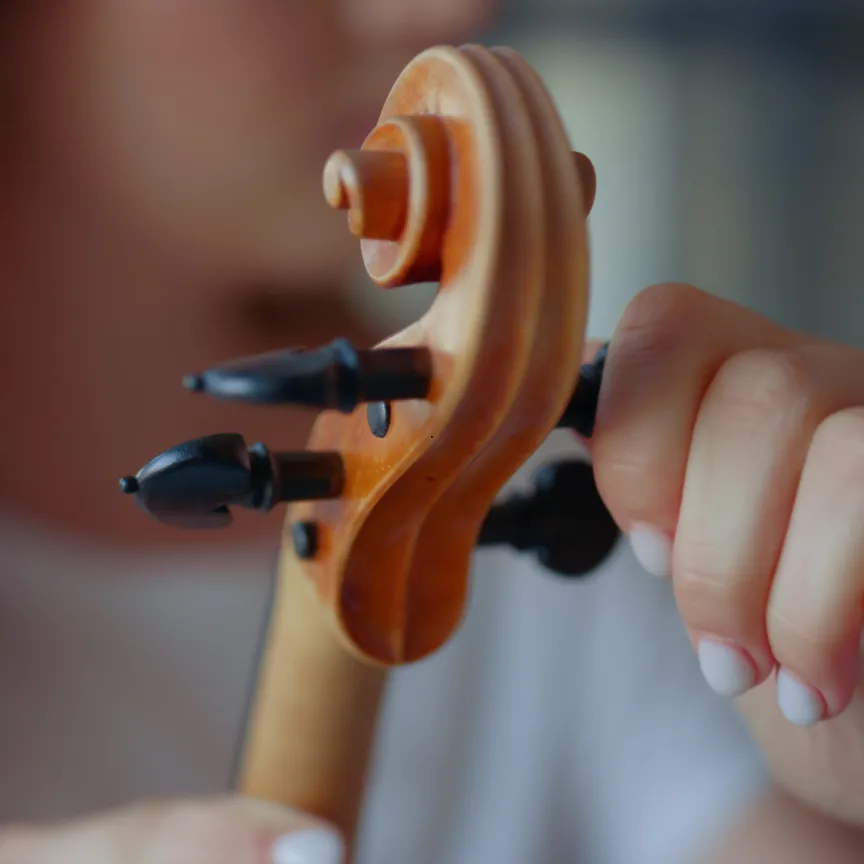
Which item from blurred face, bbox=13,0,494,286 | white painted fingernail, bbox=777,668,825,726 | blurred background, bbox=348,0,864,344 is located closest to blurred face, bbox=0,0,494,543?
blurred face, bbox=13,0,494,286

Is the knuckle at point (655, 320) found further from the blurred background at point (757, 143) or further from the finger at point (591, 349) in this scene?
the blurred background at point (757, 143)

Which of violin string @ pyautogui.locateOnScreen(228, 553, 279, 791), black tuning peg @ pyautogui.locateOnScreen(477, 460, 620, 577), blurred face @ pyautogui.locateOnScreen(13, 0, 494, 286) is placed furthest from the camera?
blurred face @ pyautogui.locateOnScreen(13, 0, 494, 286)

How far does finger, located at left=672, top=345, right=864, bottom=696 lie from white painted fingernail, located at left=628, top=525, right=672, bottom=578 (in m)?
0.01

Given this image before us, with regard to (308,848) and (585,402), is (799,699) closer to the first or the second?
(585,402)

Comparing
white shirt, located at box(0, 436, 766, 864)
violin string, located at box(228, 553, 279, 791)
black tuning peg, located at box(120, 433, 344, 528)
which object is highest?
black tuning peg, located at box(120, 433, 344, 528)

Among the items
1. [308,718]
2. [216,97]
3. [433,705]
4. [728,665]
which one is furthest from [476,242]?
[433,705]

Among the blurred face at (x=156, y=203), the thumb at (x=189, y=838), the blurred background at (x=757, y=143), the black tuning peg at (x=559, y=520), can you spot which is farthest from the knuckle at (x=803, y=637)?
the blurred background at (x=757, y=143)

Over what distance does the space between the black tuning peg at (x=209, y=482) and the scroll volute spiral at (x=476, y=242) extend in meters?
0.03

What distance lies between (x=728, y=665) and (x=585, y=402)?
0.07m

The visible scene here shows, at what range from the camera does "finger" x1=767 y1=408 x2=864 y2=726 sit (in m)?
0.18

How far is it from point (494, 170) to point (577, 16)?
2.60ft

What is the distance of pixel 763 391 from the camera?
0.19 meters

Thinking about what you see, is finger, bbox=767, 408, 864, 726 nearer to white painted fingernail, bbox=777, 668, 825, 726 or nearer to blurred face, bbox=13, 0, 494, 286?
white painted fingernail, bbox=777, 668, 825, 726

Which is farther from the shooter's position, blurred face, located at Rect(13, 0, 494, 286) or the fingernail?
blurred face, located at Rect(13, 0, 494, 286)
